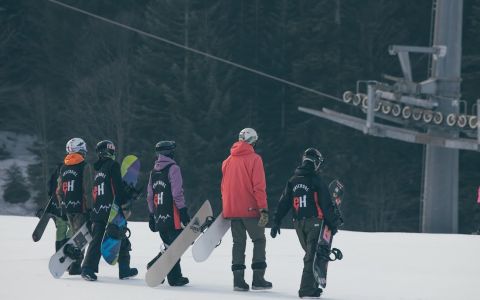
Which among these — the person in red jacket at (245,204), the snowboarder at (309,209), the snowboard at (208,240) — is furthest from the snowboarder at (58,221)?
the snowboarder at (309,209)

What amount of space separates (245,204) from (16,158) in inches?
1593

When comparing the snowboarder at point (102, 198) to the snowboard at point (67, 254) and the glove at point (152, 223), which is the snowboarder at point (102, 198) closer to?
the snowboard at point (67, 254)

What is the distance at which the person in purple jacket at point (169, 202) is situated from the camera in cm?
1256

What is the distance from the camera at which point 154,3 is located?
53.4 m

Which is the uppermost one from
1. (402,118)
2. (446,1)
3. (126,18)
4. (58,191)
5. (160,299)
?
(126,18)

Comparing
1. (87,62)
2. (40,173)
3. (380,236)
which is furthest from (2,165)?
(380,236)

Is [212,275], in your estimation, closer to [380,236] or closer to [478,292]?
[478,292]

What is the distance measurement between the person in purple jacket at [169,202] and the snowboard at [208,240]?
0.25m

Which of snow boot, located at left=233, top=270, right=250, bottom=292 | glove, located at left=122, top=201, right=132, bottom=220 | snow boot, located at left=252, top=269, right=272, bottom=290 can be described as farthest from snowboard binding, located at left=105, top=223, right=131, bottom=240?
snow boot, located at left=252, top=269, right=272, bottom=290

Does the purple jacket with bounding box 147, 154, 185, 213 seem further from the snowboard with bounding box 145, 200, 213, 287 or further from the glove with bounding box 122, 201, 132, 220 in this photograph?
the glove with bounding box 122, 201, 132, 220

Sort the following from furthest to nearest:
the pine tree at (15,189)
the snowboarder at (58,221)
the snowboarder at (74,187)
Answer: the pine tree at (15,189), the snowboarder at (58,221), the snowboarder at (74,187)

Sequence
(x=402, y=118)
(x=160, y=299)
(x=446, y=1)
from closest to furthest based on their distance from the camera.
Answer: (x=160, y=299) → (x=446, y=1) → (x=402, y=118)

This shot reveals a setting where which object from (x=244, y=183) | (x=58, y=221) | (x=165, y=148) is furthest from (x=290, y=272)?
(x=58, y=221)

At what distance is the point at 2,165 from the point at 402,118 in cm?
2521
